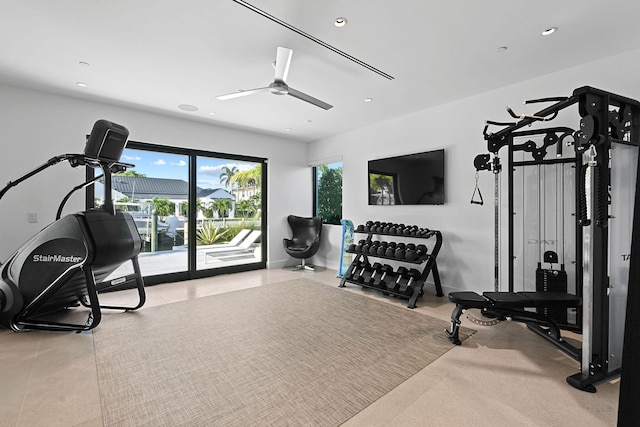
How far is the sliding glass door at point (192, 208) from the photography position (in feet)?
15.6

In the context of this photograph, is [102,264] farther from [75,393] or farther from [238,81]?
[238,81]

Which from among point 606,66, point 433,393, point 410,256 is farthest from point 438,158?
point 433,393

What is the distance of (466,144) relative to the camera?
13.3 feet

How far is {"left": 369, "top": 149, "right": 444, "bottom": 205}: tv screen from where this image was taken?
4320mm

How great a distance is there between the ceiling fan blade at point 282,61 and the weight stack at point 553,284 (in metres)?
3.38

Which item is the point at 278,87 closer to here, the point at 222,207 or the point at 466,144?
the point at 466,144

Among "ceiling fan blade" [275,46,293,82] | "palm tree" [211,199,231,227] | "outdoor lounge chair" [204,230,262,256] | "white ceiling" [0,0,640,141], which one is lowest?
"outdoor lounge chair" [204,230,262,256]

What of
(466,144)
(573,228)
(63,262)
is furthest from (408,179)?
(63,262)

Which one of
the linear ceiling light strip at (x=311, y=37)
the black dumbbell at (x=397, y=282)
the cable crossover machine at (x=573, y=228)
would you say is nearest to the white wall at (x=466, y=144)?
the cable crossover machine at (x=573, y=228)

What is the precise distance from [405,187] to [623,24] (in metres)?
2.81

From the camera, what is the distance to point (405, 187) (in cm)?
474

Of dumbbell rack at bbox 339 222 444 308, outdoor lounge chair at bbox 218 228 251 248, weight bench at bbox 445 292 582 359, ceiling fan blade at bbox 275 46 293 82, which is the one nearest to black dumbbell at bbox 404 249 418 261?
dumbbell rack at bbox 339 222 444 308

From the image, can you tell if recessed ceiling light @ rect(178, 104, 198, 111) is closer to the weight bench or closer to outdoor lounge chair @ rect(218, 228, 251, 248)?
outdoor lounge chair @ rect(218, 228, 251, 248)

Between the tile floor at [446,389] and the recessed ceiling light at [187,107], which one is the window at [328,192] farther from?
the tile floor at [446,389]
